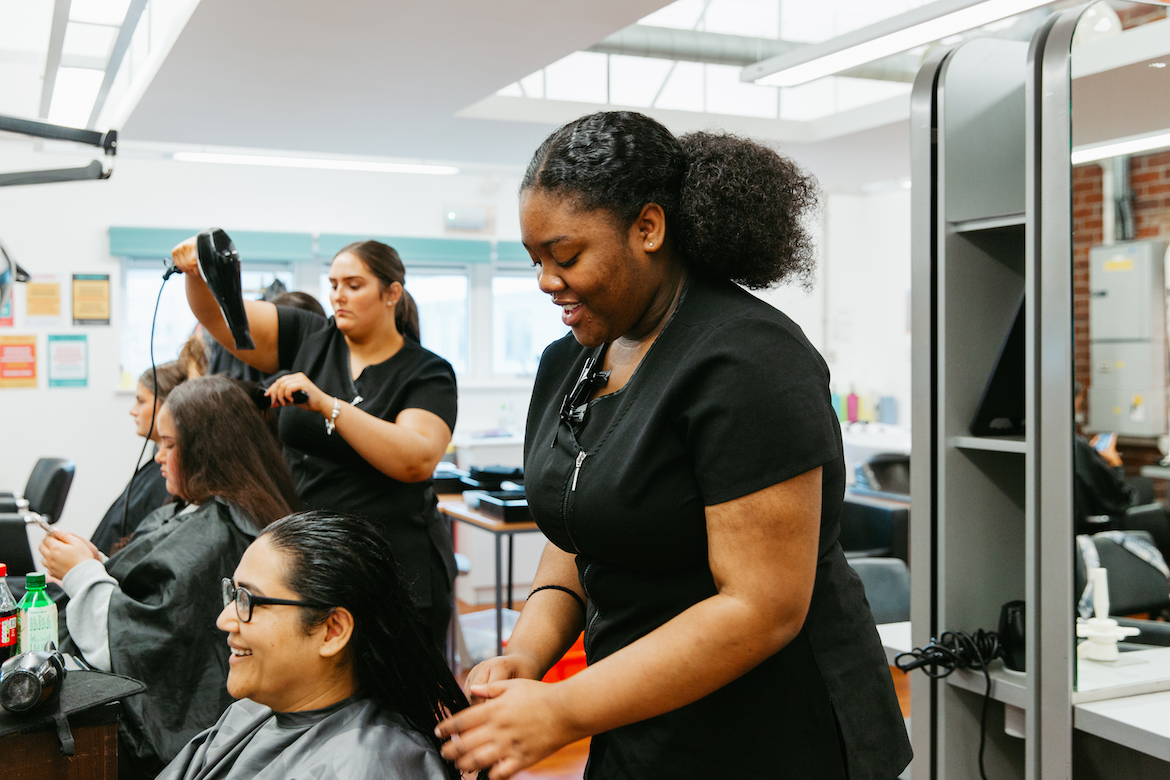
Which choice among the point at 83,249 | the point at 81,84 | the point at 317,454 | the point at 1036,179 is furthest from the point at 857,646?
the point at 83,249

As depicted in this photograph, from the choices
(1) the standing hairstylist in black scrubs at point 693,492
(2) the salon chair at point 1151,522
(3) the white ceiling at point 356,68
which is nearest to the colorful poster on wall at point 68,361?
(3) the white ceiling at point 356,68

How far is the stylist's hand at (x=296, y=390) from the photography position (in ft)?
6.94

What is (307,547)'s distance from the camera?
142cm

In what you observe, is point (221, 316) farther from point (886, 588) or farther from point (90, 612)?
point (886, 588)

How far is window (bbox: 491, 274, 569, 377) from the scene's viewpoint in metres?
7.32

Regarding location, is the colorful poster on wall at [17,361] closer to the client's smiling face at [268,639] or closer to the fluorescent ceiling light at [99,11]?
the fluorescent ceiling light at [99,11]

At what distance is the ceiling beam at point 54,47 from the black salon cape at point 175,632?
1106mm

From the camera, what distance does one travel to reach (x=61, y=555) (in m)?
2.07

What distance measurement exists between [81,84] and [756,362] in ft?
7.69

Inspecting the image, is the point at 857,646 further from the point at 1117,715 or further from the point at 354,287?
the point at 354,287

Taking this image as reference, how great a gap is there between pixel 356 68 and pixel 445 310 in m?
3.66

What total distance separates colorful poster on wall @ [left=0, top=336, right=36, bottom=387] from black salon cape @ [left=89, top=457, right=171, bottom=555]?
3347mm

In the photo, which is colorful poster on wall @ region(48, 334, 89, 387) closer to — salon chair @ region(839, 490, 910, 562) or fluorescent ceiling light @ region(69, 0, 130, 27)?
fluorescent ceiling light @ region(69, 0, 130, 27)

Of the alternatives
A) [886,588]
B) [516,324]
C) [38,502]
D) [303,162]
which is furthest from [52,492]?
[886,588]
